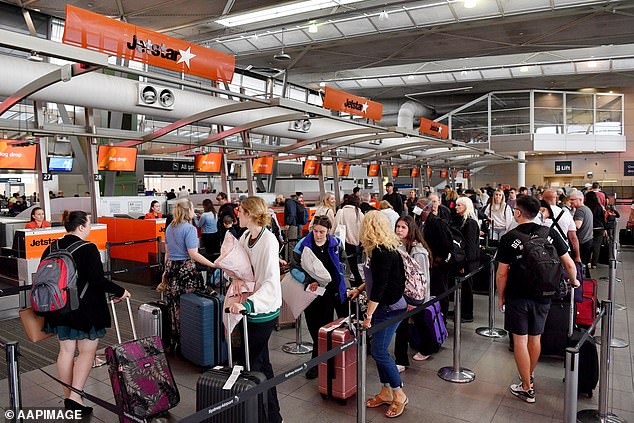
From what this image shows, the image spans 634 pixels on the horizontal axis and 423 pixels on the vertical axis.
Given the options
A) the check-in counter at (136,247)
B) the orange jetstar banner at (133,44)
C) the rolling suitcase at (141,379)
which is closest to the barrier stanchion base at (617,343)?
the rolling suitcase at (141,379)

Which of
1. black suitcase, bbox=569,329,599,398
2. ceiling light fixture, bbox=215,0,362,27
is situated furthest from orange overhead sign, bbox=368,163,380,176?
black suitcase, bbox=569,329,599,398

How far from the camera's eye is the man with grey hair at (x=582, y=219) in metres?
8.31

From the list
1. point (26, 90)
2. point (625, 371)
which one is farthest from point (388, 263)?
Answer: point (26, 90)

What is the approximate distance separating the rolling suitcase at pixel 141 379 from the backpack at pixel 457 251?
3.57 m

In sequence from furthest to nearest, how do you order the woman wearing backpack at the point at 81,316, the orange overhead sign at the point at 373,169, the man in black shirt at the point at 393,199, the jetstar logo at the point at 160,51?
the orange overhead sign at the point at 373,169 → the man in black shirt at the point at 393,199 → the jetstar logo at the point at 160,51 → the woman wearing backpack at the point at 81,316

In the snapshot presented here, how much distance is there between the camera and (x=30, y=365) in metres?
5.11

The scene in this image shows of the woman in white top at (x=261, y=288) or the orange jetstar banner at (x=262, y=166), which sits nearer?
the woman in white top at (x=261, y=288)

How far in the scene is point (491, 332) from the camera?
6.12 m

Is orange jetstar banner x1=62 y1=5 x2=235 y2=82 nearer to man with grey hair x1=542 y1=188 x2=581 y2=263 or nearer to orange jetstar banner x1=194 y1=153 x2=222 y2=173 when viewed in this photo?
man with grey hair x1=542 y1=188 x2=581 y2=263

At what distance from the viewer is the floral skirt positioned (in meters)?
5.30

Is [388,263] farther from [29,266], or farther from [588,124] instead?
[588,124]

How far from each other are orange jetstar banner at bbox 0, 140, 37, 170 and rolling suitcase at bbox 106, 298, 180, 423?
6.13 meters

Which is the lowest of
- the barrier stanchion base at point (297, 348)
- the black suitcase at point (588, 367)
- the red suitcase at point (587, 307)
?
the barrier stanchion base at point (297, 348)

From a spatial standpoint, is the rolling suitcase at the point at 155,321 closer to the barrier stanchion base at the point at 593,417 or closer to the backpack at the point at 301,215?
the barrier stanchion base at the point at 593,417
